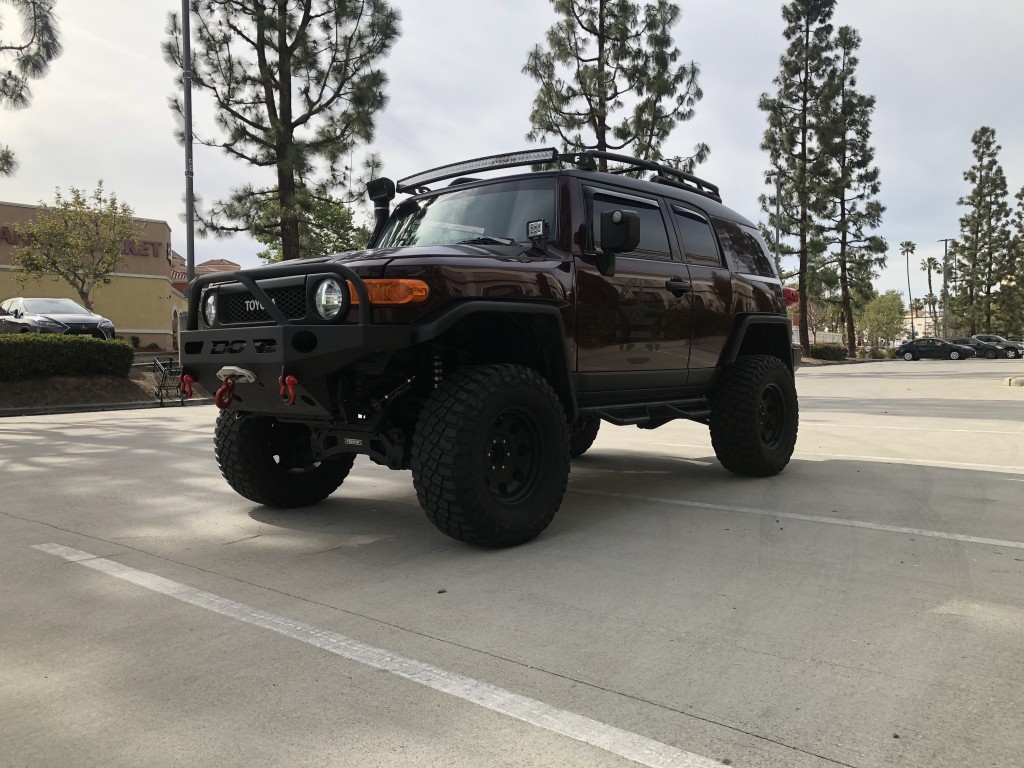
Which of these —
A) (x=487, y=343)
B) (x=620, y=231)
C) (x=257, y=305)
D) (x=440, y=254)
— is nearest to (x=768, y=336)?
(x=620, y=231)

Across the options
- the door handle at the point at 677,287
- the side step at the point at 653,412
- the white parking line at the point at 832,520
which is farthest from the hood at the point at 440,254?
the white parking line at the point at 832,520

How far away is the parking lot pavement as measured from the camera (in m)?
2.15

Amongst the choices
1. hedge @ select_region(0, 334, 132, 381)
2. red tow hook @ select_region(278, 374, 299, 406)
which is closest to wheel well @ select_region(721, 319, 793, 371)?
red tow hook @ select_region(278, 374, 299, 406)

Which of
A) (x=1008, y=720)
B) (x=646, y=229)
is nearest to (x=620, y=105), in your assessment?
(x=646, y=229)

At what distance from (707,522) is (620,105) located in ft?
75.3

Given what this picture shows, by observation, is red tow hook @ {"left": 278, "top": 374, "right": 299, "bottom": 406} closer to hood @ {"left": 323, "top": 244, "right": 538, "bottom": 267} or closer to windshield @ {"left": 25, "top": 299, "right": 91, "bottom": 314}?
hood @ {"left": 323, "top": 244, "right": 538, "bottom": 267}

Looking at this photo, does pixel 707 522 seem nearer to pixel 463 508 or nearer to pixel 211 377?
pixel 463 508

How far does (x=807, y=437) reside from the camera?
9.09 meters

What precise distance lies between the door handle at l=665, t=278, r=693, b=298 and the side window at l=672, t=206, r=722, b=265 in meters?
0.27

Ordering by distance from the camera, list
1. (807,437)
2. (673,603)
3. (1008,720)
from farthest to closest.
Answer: (807,437)
(673,603)
(1008,720)

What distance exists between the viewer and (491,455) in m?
4.20

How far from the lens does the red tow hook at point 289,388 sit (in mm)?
3795

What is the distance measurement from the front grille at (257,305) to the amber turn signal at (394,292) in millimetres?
401

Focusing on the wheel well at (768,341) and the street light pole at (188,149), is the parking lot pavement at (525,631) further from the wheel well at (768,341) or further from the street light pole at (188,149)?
the street light pole at (188,149)
